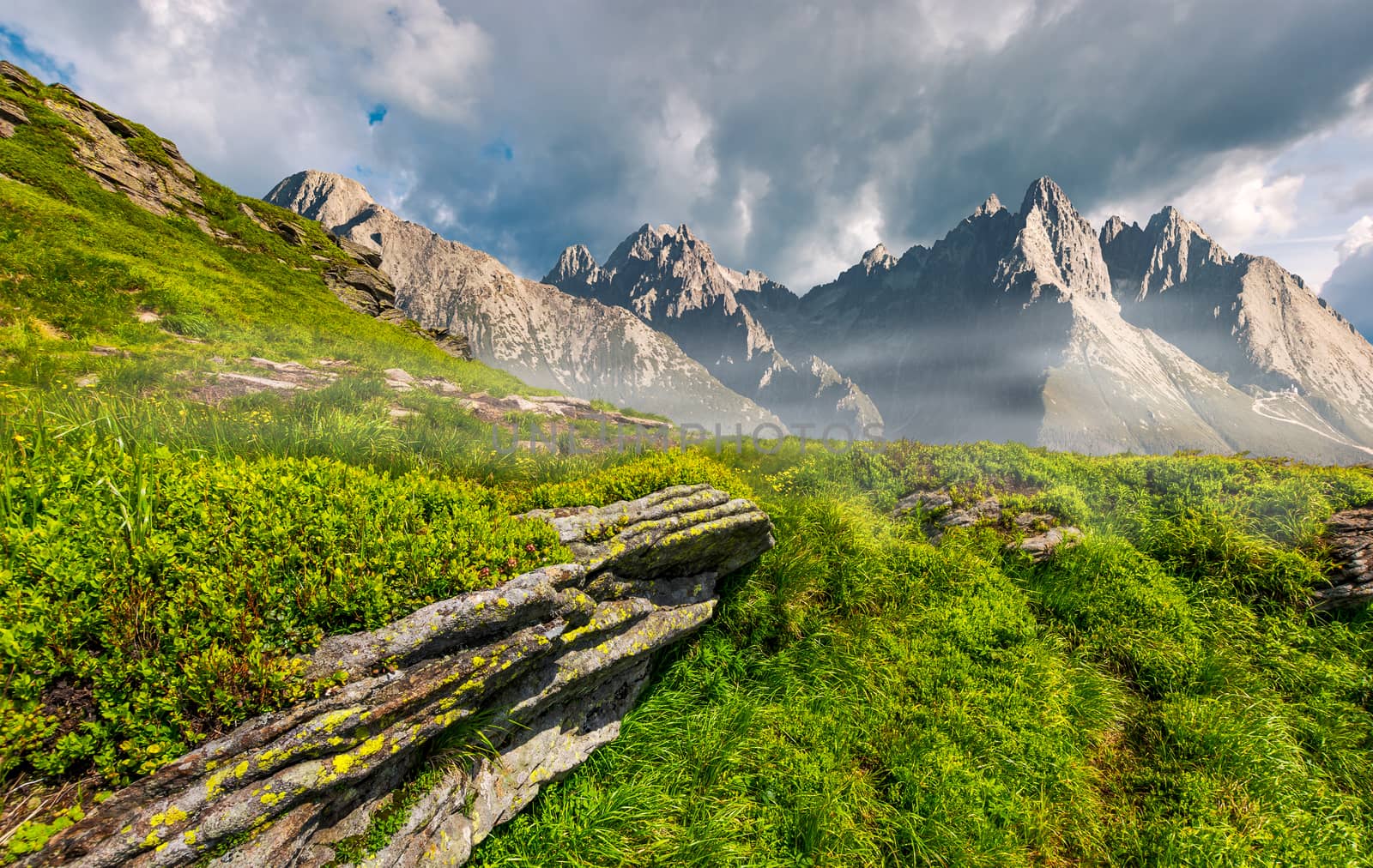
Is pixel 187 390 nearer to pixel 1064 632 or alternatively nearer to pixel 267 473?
pixel 267 473

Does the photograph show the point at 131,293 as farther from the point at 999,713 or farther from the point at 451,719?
the point at 999,713

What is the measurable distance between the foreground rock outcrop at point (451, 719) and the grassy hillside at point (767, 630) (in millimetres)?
197

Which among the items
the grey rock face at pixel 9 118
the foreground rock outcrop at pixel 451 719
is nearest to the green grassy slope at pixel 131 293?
the grey rock face at pixel 9 118

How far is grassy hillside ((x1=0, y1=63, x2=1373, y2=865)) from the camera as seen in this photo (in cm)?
282

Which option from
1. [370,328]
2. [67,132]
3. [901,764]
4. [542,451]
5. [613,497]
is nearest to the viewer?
[901,764]

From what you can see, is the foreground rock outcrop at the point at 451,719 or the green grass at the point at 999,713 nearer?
the foreground rock outcrop at the point at 451,719

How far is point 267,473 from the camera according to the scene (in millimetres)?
4195

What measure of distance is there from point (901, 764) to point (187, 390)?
1210 cm

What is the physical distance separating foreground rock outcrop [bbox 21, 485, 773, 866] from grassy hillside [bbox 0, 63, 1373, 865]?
197mm

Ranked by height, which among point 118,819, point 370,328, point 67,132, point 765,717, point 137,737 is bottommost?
point 765,717

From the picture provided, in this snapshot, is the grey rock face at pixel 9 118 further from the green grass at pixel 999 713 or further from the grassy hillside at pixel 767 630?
the green grass at pixel 999 713

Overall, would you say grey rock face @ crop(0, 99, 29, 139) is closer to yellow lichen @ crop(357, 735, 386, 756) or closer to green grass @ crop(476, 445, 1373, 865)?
yellow lichen @ crop(357, 735, 386, 756)

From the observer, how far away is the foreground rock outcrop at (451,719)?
2.63m

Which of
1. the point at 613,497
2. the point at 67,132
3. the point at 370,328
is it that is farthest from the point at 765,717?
the point at 67,132
